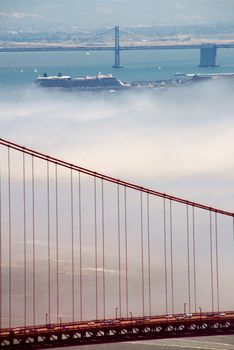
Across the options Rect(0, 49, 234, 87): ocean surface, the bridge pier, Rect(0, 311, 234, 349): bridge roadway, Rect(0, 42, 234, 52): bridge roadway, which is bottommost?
Rect(0, 49, 234, 87): ocean surface

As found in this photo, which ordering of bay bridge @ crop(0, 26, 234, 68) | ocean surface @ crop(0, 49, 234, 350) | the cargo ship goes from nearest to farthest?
the cargo ship
ocean surface @ crop(0, 49, 234, 350)
bay bridge @ crop(0, 26, 234, 68)

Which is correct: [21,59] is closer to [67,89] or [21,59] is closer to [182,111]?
[67,89]

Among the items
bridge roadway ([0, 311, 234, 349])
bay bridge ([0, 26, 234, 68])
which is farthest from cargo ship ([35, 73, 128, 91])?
bridge roadway ([0, 311, 234, 349])

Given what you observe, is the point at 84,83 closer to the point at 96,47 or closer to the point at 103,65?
the point at 96,47

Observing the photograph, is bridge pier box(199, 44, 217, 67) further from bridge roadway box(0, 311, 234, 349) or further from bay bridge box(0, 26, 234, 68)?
bridge roadway box(0, 311, 234, 349)

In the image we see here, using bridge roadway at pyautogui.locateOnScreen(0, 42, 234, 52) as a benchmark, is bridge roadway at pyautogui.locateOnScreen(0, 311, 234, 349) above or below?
above

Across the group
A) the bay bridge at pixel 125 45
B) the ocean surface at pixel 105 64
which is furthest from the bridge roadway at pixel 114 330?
the bay bridge at pixel 125 45

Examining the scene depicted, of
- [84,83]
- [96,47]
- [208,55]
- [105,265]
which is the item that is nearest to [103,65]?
[96,47]

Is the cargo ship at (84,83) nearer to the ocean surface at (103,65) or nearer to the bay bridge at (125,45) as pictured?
the ocean surface at (103,65)
